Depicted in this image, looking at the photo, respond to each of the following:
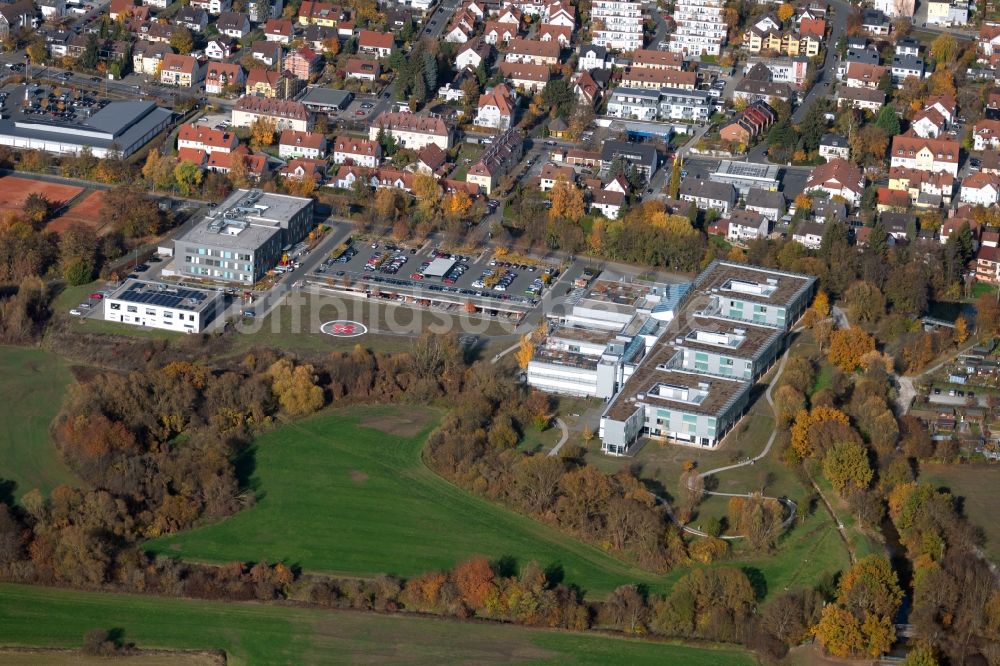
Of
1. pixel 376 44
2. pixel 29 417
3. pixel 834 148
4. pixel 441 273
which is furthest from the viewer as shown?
pixel 376 44

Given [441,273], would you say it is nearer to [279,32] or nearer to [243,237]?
[243,237]

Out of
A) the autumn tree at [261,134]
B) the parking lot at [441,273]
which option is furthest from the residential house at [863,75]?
the autumn tree at [261,134]

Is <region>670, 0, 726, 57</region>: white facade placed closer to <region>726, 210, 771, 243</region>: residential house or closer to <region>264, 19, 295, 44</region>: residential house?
<region>264, 19, 295, 44</region>: residential house

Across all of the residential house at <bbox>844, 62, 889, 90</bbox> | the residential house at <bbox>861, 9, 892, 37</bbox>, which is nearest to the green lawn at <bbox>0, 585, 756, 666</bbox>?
the residential house at <bbox>844, 62, 889, 90</bbox>

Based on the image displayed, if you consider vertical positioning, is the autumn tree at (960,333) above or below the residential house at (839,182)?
below

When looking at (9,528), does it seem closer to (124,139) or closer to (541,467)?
(541,467)

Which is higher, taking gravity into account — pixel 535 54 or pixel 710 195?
pixel 535 54

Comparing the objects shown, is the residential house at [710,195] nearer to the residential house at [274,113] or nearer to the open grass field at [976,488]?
the residential house at [274,113]

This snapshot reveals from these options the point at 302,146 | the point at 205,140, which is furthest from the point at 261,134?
the point at 205,140
